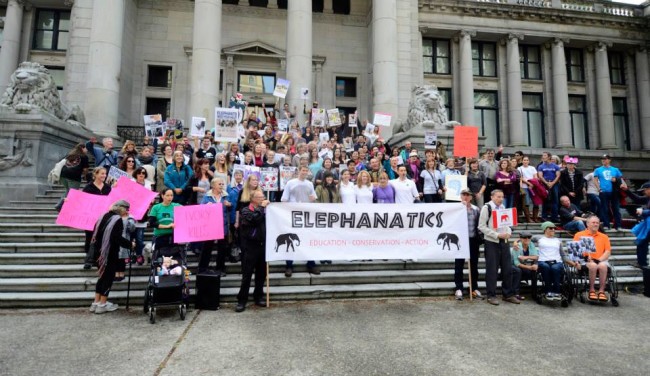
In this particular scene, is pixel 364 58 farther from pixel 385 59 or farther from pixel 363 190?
pixel 363 190

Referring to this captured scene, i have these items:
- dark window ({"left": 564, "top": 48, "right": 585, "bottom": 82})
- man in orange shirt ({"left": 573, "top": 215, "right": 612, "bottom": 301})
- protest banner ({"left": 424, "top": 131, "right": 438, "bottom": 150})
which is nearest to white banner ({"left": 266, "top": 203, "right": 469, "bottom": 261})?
man in orange shirt ({"left": 573, "top": 215, "right": 612, "bottom": 301})

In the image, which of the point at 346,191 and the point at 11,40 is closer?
the point at 346,191

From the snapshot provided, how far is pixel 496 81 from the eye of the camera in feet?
102

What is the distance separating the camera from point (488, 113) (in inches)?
1234

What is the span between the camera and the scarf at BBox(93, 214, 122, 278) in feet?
20.8

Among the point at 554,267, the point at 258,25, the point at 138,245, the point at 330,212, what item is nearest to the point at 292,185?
the point at 330,212

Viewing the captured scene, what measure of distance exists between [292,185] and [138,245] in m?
3.54

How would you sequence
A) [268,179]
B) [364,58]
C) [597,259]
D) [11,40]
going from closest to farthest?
[597,259] < [268,179] < [11,40] < [364,58]

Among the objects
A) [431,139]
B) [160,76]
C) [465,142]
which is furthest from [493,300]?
[160,76]

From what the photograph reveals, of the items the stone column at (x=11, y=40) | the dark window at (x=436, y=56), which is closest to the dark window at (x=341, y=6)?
the dark window at (x=436, y=56)

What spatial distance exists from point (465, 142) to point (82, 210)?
964 cm

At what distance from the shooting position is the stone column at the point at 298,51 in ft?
67.1

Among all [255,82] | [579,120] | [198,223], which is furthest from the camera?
[579,120]

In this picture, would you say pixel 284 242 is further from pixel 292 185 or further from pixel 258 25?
pixel 258 25
